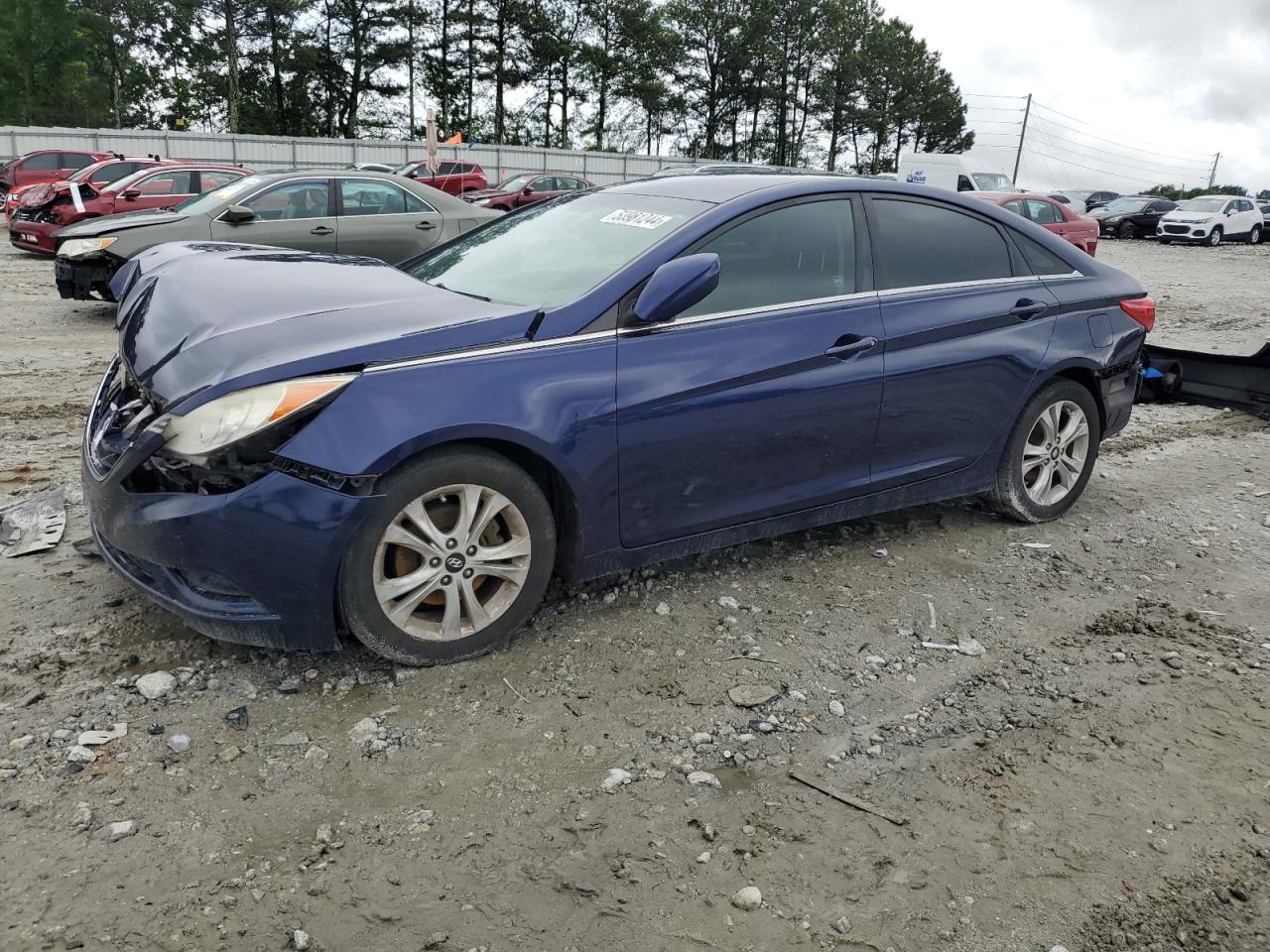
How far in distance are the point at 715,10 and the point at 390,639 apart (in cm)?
6483

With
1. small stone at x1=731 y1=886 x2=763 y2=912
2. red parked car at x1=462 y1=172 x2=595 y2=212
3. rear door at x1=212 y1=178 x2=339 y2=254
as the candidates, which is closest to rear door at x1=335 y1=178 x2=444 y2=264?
rear door at x1=212 y1=178 x2=339 y2=254

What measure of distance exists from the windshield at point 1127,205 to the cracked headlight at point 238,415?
37772 mm

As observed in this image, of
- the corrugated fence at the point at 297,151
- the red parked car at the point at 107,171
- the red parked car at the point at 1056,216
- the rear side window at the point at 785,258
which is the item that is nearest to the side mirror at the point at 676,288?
the rear side window at the point at 785,258

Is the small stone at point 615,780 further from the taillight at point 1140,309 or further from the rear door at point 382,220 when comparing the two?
the rear door at point 382,220

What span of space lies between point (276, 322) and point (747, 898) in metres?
2.25

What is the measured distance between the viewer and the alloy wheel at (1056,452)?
4.96 metres

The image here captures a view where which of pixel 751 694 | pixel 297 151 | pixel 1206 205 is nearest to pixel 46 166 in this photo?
pixel 297 151

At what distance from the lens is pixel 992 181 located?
2920cm

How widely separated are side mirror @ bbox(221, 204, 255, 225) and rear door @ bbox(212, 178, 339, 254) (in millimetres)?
36

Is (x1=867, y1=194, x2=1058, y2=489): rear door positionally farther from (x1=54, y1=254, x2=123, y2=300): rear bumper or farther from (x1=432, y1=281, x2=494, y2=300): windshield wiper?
(x1=54, y1=254, x2=123, y2=300): rear bumper

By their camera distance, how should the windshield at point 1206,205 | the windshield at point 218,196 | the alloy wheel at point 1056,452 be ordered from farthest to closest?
the windshield at point 1206,205 < the windshield at point 218,196 < the alloy wheel at point 1056,452

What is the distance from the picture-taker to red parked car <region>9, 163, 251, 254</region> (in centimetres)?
1573

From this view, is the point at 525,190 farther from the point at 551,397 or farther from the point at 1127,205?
the point at 1127,205

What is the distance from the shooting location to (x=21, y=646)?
11.2 ft
